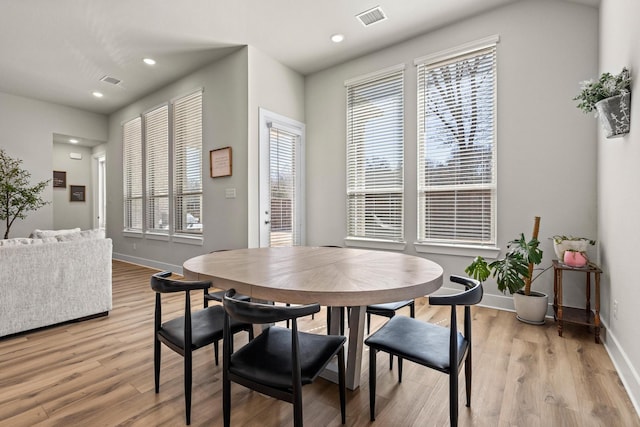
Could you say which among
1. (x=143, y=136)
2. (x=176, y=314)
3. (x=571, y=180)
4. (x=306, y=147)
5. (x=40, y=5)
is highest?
(x=40, y=5)

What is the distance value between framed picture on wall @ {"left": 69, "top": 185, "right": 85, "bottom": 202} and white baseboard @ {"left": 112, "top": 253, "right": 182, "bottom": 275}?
2.12 meters

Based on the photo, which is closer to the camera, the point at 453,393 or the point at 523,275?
the point at 453,393

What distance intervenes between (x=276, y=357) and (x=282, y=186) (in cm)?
326

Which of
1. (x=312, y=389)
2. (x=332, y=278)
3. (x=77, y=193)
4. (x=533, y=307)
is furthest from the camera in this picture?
(x=77, y=193)

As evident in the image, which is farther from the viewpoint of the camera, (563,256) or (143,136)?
(143,136)

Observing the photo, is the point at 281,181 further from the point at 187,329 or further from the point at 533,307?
the point at 533,307

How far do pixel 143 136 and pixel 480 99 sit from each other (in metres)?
5.39

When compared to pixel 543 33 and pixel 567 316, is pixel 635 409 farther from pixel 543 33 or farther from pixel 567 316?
pixel 543 33

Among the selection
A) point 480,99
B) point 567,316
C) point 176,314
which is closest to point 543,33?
point 480,99

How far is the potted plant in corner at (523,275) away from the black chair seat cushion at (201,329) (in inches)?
88.9

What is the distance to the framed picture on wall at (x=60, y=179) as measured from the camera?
278 inches

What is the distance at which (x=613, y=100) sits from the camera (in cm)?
197

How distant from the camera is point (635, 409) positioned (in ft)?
5.31

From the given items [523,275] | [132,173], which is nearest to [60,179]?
[132,173]
